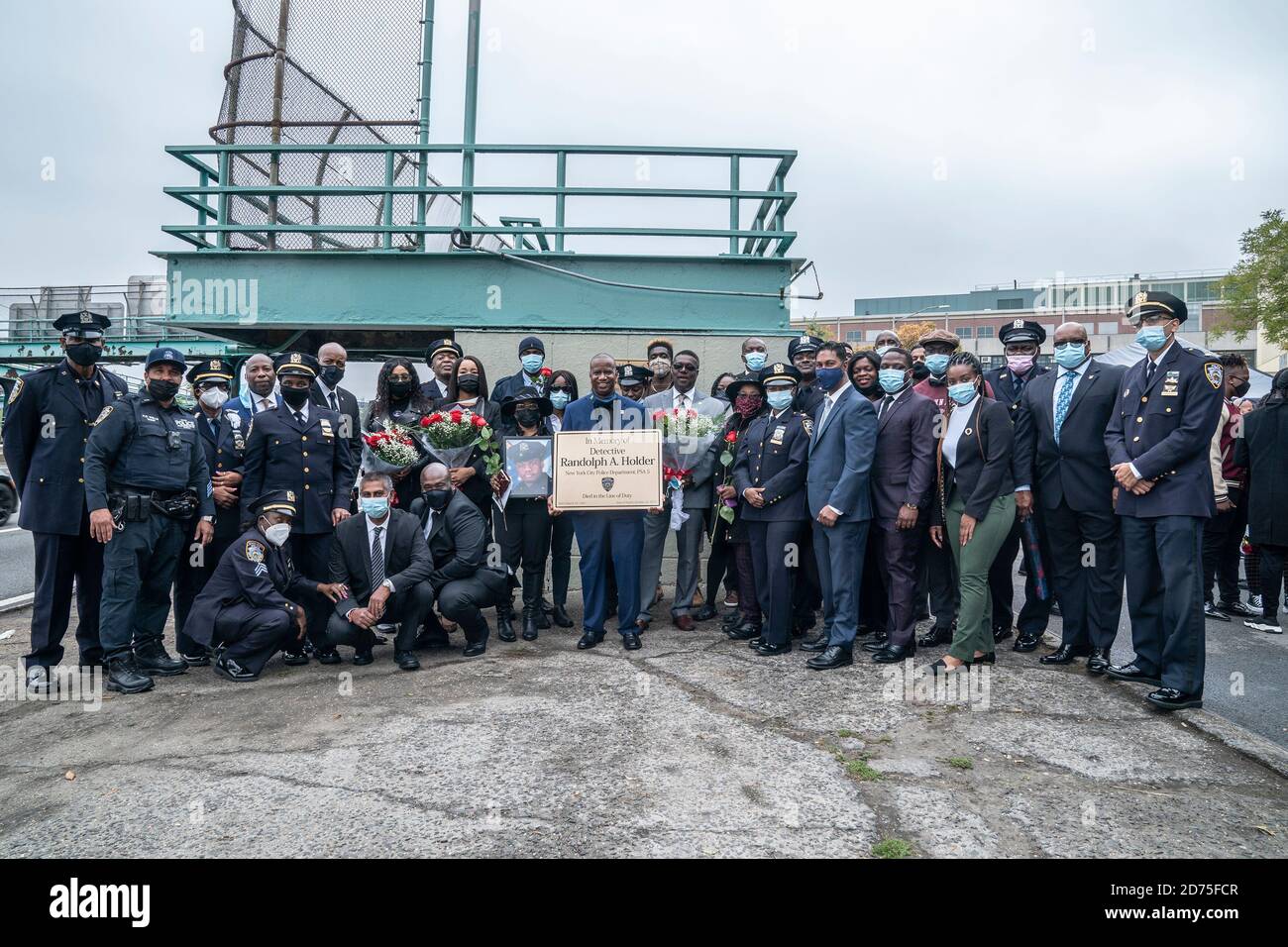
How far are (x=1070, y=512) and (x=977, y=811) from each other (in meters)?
3.25

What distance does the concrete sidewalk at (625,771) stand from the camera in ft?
10.9

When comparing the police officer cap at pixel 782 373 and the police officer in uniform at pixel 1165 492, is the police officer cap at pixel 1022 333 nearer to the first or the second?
the police officer in uniform at pixel 1165 492

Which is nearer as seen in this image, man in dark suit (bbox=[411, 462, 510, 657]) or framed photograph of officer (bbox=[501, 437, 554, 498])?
man in dark suit (bbox=[411, 462, 510, 657])

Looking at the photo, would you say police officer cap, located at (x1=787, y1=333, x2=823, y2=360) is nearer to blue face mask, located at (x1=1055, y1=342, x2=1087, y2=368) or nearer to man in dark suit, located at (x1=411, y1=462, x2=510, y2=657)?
blue face mask, located at (x1=1055, y1=342, x2=1087, y2=368)

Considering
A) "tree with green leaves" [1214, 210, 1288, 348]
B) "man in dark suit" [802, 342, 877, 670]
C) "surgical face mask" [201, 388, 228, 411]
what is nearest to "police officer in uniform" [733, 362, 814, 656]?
"man in dark suit" [802, 342, 877, 670]

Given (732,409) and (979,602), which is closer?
(979,602)

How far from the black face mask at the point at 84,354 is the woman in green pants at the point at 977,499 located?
6322mm

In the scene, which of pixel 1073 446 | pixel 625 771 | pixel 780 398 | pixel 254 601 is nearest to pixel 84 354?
pixel 254 601

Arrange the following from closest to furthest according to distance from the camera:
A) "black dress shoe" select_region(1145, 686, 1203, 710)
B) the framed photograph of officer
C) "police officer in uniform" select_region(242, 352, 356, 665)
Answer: "black dress shoe" select_region(1145, 686, 1203, 710) → "police officer in uniform" select_region(242, 352, 356, 665) → the framed photograph of officer

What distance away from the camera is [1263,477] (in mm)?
7594

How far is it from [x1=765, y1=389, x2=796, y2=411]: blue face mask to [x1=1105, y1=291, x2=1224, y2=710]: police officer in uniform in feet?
7.57

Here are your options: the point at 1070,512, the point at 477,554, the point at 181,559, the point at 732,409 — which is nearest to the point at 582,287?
the point at 732,409

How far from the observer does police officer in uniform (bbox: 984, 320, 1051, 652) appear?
21.2 feet
